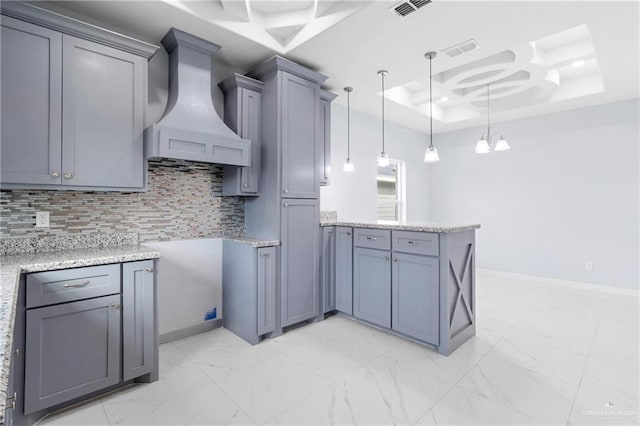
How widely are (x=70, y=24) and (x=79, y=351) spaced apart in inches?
80.7

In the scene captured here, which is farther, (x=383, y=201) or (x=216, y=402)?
(x=383, y=201)

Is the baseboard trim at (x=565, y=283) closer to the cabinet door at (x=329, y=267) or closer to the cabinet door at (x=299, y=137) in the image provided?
the cabinet door at (x=329, y=267)

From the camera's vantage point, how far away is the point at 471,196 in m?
5.76

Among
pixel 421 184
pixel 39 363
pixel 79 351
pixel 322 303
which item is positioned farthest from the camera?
pixel 421 184

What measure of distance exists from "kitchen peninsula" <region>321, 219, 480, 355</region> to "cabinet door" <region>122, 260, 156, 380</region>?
1697 mm

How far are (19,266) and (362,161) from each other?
3.99 m

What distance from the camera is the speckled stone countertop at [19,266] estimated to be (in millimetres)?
816

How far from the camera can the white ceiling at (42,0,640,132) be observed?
7.67ft

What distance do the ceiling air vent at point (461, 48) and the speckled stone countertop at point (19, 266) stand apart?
2987mm

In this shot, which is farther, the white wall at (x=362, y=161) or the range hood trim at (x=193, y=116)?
the white wall at (x=362, y=161)

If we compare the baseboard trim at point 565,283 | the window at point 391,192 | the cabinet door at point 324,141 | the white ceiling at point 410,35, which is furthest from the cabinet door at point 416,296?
the baseboard trim at point 565,283

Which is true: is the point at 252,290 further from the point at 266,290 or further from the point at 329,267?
the point at 329,267

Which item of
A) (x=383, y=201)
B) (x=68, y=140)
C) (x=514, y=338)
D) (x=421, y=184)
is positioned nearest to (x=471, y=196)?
(x=421, y=184)

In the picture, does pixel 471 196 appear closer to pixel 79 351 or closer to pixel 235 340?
pixel 235 340
